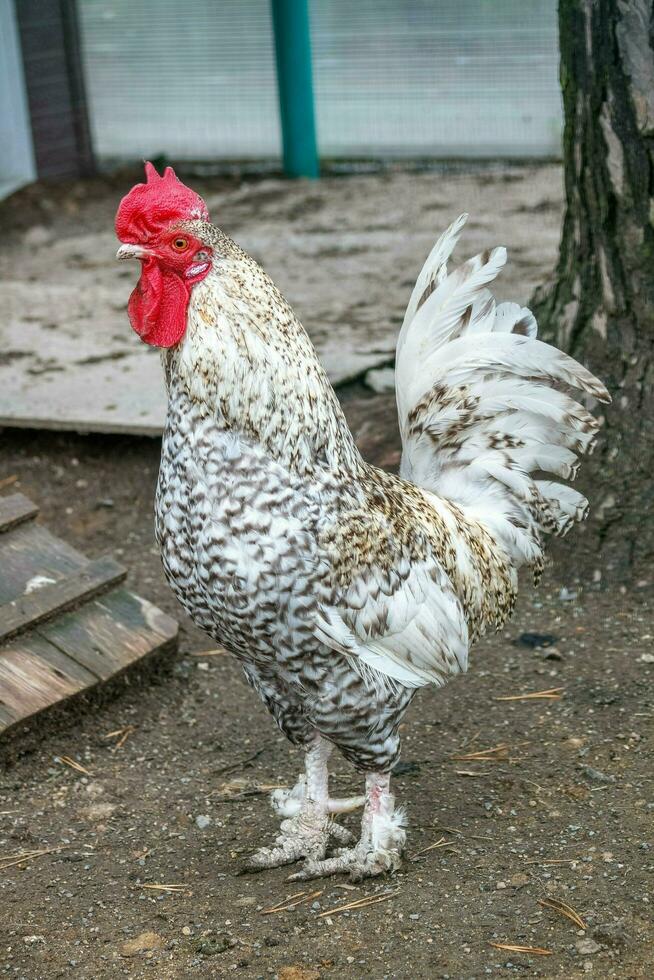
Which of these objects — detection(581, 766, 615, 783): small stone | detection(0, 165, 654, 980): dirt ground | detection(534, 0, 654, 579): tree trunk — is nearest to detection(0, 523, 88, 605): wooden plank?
detection(0, 165, 654, 980): dirt ground

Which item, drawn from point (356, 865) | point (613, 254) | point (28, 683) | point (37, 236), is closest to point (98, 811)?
point (28, 683)

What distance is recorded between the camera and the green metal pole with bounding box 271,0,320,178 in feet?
33.6

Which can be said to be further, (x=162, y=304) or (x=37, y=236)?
(x=37, y=236)

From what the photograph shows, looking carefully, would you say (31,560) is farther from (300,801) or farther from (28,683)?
(300,801)

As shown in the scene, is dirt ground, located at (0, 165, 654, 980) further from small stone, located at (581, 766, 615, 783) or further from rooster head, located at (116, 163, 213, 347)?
rooster head, located at (116, 163, 213, 347)

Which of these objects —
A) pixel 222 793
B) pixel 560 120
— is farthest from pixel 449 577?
pixel 560 120

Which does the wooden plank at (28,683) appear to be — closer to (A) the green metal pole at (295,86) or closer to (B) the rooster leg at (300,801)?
(B) the rooster leg at (300,801)

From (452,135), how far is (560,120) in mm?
1035

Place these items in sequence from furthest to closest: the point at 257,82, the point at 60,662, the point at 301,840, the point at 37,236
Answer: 1. the point at 257,82
2. the point at 37,236
3. the point at 60,662
4. the point at 301,840

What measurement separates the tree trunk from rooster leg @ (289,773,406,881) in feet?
5.95

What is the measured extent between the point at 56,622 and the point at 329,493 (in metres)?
1.61

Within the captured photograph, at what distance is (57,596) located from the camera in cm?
429

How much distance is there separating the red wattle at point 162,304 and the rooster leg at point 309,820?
131cm

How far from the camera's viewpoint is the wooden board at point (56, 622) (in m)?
4.03
